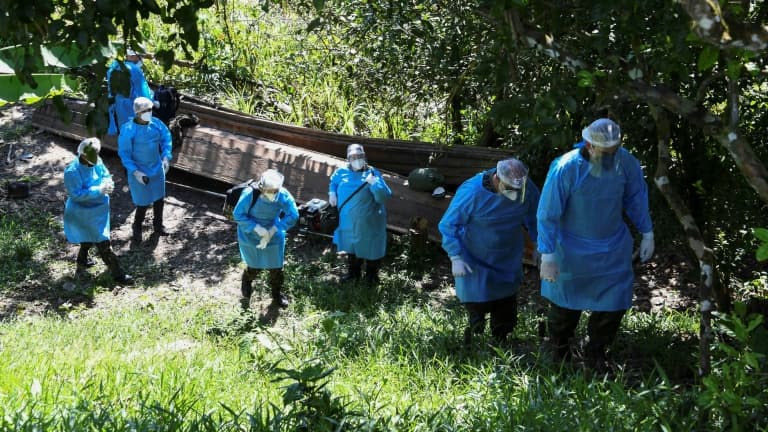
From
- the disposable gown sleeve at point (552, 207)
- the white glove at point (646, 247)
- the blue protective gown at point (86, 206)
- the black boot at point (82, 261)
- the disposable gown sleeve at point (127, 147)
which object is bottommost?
the black boot at point (82, 261)

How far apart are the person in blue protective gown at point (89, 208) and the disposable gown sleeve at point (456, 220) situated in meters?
4.11

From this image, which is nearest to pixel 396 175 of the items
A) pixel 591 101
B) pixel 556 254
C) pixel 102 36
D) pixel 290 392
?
pixel 591 101

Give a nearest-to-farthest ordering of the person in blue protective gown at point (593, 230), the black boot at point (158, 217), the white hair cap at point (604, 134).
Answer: the white hair cap at point (604, 134)
the person in blue protective gown at point (593, 230)
the black boot at point (158, 217)

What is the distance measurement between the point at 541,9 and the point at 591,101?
119 inches

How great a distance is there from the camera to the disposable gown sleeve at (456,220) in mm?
7180

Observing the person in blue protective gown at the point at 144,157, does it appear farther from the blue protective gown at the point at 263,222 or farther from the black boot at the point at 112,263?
the blue protective gown at the point at 263,222

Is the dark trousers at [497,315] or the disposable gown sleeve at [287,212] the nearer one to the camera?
the dark trousers at [497,315]

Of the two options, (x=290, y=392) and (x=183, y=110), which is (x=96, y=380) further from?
(x=183, y=110)

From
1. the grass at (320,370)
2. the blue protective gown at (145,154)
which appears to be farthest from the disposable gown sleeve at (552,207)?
the blue protective gown at (145,154)

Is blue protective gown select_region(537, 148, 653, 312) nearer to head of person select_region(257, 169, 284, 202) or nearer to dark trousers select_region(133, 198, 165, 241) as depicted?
head of person select_region(257, 169, 284, 202)

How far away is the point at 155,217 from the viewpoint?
11.2 m

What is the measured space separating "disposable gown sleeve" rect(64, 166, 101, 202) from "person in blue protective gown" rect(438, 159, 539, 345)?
4.08 m

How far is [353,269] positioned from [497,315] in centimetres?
259

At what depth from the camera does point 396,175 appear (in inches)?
433
